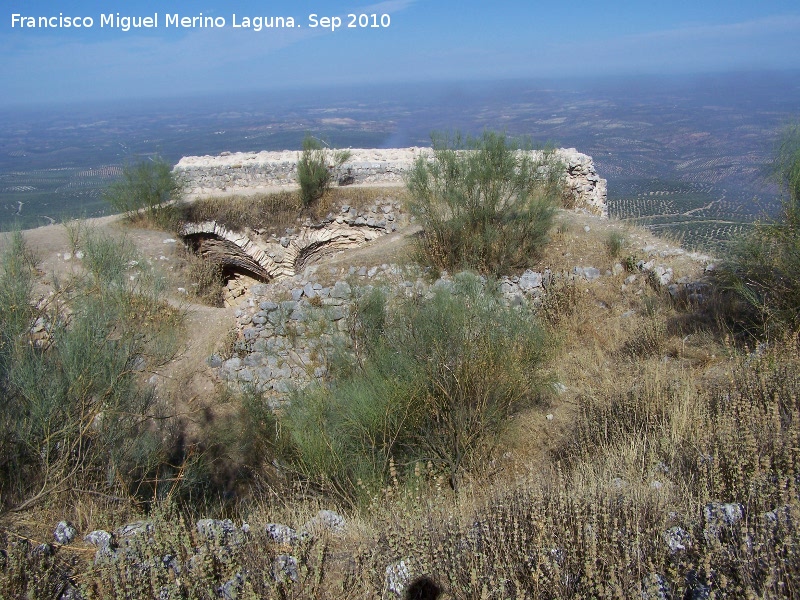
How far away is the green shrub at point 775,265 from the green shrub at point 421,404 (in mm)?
2640

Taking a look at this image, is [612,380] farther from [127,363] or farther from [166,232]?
[166,232]

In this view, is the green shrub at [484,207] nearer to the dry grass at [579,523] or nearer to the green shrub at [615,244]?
the green shrub at [615,244]

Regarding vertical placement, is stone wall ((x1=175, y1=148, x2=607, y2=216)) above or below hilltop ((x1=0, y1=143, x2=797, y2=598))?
above

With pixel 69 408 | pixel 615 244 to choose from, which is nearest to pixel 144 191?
pixel 69 408

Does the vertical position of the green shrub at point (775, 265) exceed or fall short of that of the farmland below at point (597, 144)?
it falls short

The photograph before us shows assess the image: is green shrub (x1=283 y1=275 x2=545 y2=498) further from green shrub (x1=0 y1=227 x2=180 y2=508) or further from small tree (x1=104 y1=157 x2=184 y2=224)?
small tree (x1=104 y1=157 x2=184 y2=224)

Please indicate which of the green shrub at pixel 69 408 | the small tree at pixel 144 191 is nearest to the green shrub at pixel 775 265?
the green shrub at pixel 69 408

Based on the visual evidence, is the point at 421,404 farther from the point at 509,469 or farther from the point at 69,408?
the point at 69,408

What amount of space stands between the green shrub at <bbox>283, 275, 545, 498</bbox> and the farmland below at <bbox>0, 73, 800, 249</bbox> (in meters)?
3.85

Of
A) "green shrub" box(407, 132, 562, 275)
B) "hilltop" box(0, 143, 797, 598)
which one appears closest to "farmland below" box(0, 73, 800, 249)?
"green shrub" box(407, 132, 562, 275)

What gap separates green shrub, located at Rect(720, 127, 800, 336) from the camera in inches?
195

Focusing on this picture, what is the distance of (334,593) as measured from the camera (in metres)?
2.30

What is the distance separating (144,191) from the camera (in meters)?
11.8

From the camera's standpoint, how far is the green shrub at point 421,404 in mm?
3934
